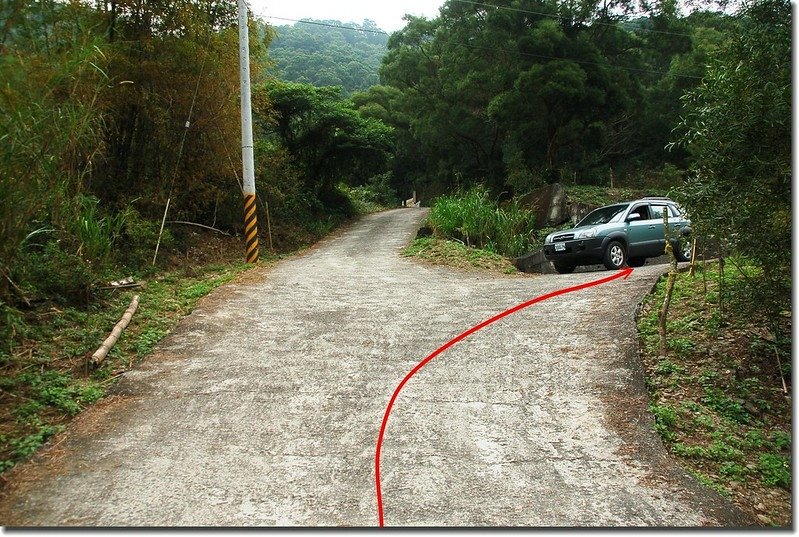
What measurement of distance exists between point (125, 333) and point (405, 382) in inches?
118

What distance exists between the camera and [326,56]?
3734 cm

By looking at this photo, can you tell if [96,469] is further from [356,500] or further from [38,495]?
[356,500]

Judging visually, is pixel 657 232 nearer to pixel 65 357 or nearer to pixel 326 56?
pixel 65 357

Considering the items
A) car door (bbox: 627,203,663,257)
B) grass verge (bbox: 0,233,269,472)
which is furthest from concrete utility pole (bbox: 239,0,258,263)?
car door (bbox: 627,203,663,257)

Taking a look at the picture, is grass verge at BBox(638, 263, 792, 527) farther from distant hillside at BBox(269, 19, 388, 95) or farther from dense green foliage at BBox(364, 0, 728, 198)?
distant hillside at BBox(269, 19, 388, 95)

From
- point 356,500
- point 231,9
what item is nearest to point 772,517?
point 356,500

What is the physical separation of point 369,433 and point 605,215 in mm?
9211

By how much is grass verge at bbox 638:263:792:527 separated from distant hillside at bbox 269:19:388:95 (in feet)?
84.0

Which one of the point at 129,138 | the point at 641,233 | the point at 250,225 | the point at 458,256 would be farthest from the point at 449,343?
the point at 129,138

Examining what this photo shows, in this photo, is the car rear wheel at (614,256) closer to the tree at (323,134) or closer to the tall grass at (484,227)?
the tall grass at (484,227)

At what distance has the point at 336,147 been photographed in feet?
70.3

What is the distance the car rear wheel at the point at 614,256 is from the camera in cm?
1110

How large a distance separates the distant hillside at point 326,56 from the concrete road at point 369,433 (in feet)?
81.6

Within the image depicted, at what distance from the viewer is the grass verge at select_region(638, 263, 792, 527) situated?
3.69m
